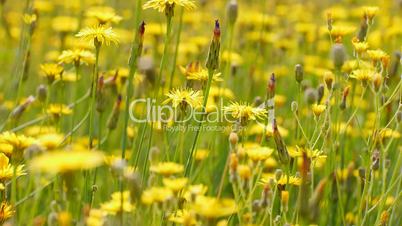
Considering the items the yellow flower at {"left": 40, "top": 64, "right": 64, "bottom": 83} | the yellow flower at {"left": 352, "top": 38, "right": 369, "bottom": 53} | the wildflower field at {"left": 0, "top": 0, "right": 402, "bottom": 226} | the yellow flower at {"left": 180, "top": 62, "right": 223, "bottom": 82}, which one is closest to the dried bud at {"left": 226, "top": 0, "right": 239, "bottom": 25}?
the wildflower field at {"left": 0, "top": 0, "right": 402, "bottom": 226}

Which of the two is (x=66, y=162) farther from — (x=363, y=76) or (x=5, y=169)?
(x=363, y=76)

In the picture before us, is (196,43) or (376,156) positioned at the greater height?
(196,43)

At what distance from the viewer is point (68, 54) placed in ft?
6.73

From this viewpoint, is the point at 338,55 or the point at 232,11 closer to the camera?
the point at 338,55

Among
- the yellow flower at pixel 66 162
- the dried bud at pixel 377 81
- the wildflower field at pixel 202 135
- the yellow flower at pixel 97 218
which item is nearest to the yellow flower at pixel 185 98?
the wildflower field at pixel 202 135

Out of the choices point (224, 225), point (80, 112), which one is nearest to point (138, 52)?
point (224, 225)

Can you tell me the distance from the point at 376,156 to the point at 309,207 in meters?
0.46

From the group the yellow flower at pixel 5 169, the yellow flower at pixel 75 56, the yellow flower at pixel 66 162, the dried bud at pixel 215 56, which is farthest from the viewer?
the yellow flower at pixel 75 56

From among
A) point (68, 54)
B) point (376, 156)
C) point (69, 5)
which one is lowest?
point (376, 156)

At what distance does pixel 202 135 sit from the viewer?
249 centimetres

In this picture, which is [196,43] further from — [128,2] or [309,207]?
[128,2]

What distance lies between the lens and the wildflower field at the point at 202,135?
1.38 metres

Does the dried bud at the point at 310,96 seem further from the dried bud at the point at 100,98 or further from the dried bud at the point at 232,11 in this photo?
the dried bud at the point at 100,98

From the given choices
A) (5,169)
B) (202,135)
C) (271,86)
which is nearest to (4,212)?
(5,169)
